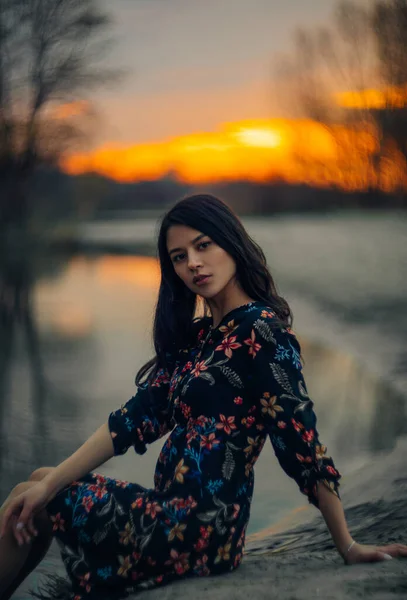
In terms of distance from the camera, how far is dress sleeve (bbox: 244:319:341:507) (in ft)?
5.59

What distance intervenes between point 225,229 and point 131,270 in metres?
13.1

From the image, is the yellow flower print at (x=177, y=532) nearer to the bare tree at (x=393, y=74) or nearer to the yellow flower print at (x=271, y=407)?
the yellow flower print at (x=271, y=407)

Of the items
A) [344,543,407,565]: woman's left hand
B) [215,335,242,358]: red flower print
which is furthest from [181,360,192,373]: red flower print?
[344,543,407,565]: woman's left hand

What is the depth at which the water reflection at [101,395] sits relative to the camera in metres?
3.81

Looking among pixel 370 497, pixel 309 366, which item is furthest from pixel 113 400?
pixel 370 497

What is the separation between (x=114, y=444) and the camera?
195 centimetres

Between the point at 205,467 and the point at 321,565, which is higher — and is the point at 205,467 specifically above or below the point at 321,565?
above

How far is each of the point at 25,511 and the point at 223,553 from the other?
0.46 metres

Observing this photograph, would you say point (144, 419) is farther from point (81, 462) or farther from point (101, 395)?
point (101, 395)

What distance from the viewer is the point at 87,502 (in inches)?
70.4

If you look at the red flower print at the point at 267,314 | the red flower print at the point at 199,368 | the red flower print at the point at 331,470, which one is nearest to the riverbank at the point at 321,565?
the red flower print at the point at 331,470

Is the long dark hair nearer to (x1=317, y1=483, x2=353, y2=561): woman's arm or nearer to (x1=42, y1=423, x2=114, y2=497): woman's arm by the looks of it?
(x1=42, y1=423, x2=114, y2=497): woman's arm

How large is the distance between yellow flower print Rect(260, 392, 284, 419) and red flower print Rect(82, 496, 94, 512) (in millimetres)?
444

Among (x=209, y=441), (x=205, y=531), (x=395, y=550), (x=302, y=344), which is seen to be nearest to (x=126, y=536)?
(x=205, y=531)
